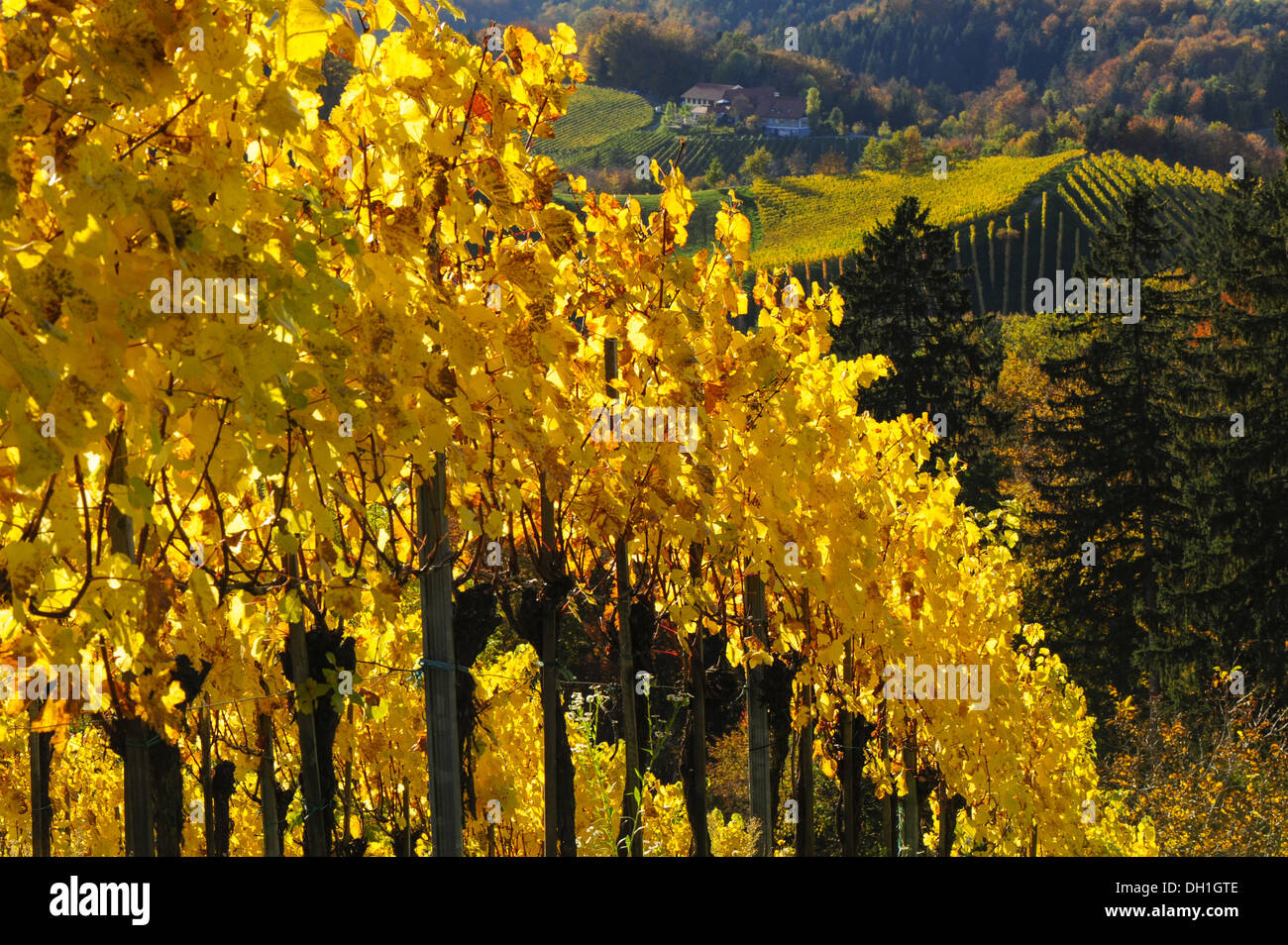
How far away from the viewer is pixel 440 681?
8.29 ft

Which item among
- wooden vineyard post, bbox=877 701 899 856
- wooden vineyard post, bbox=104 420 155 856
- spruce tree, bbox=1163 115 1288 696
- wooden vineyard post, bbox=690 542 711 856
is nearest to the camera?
wooden vineyard post, bbox=104 420 155 856

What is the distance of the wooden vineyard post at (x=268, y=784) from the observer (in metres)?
3.15

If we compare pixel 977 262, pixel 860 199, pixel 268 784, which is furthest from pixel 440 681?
pixel 860 199

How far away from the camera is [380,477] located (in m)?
2.16

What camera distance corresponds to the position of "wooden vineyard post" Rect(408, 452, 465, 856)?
8.18 ft

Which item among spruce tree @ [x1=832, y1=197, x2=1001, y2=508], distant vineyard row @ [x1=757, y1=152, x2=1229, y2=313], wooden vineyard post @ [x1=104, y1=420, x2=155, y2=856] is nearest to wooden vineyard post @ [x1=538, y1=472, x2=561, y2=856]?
wooden vineyard post @ [x1=104, y1=420, x2=155, y2=856]

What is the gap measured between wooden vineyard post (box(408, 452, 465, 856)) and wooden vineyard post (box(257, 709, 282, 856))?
81 cm

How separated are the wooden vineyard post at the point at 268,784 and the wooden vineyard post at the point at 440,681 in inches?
32.0

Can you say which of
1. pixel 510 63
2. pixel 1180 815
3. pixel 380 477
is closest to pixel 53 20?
pixel 380 477

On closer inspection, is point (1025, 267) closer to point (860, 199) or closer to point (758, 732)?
point (860, 199)

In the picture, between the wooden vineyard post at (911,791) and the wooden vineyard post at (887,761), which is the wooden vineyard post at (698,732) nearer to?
the wooden vineyard post at (887,761)

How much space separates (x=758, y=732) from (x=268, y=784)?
1.62 m

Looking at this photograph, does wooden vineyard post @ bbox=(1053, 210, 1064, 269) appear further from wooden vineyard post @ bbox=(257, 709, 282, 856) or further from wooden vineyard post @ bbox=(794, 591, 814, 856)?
wooden vineyard post @ bbox=(257, 709, 282, 856)
